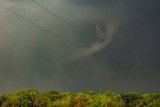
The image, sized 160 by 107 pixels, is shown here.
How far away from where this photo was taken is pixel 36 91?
7319 cm

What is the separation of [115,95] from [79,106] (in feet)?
22.3

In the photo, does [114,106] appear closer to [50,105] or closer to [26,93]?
[50,105]

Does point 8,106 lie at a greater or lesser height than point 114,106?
greater

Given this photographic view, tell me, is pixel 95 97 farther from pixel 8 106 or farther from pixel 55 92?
pixel 8 106

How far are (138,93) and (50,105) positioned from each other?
54.8 ft

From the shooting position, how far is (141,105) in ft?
197

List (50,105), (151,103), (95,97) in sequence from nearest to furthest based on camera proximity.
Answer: (151,103)
(95,97)
(50,105)

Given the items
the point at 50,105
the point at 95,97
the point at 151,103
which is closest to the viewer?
the point at 151,103

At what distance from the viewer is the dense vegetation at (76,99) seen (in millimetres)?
59969

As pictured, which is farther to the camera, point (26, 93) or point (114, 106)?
point (26, 93)

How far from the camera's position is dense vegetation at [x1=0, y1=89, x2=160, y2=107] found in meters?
60.0

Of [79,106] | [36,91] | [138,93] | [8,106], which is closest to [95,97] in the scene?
[79,106]

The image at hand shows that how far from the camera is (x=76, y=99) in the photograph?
66.5 meters

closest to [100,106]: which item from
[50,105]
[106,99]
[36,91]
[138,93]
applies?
[106,99]
